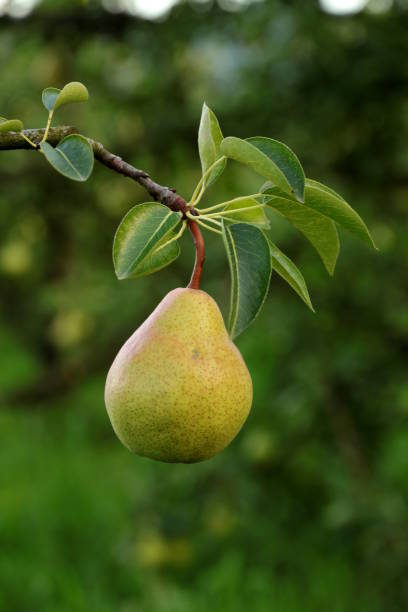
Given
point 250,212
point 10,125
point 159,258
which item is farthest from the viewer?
point 250,212

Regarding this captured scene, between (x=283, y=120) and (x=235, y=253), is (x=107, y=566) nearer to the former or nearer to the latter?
(x=283, y=120)

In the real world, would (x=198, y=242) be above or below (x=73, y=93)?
below

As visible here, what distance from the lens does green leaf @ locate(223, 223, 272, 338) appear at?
696 millimetres

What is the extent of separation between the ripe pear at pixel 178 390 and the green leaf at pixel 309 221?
14cm

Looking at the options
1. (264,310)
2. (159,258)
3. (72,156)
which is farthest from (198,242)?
(264,310)

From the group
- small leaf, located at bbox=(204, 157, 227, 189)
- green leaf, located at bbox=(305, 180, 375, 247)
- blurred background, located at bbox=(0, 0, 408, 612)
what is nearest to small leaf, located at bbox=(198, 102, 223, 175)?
small leaf, located at bbox=(204, 157, 227, 189)

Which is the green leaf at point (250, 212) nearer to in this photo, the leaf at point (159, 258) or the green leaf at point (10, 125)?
the leaf at point (159, 258)

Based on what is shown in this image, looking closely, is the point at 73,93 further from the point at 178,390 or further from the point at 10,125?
the point at 178,390

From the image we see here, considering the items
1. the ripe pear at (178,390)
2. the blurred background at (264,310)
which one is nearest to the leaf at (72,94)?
the ripe pear at (178,390)

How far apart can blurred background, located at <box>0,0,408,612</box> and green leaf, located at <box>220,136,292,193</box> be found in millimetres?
1505

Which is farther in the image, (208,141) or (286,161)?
(208,141)

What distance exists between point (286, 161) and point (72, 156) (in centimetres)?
18

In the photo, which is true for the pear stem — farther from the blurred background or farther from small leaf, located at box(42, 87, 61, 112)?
the blurred background

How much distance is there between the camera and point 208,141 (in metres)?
0.81
